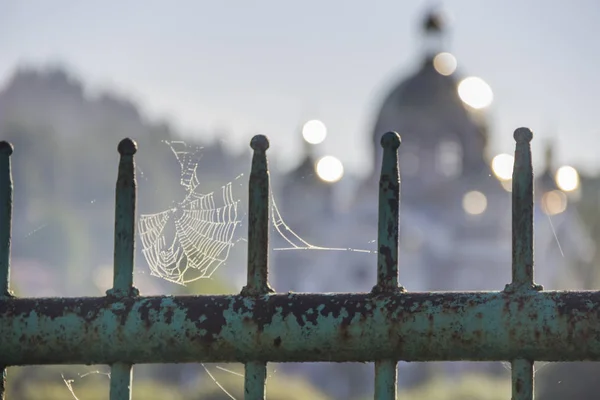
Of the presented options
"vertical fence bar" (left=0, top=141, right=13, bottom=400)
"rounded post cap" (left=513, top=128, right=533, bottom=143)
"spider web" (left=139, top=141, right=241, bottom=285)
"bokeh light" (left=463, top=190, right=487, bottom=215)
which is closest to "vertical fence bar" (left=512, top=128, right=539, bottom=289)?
"rounded post cap" (left=513, top=128, right=533, bottom=143)

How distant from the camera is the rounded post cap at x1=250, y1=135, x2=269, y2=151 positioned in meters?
2.27

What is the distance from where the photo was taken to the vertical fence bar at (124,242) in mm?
2303

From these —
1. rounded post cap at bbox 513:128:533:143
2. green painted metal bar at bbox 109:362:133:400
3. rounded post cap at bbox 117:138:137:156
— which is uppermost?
rounded post cap at bbox 513:128:533:143

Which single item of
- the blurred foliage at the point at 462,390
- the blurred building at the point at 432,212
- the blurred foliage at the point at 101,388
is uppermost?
the blurred building at the point at 432,212

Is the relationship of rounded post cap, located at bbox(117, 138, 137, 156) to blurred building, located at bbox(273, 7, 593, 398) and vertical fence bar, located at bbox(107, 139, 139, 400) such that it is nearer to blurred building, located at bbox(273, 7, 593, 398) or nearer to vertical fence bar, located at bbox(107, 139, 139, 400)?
vertical fence bar, located at bbox(107, 139, 139, 400)

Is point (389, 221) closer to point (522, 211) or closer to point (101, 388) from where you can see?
point (522, 211)

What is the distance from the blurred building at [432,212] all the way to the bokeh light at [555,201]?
0.04 meters

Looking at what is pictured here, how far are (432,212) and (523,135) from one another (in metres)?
40.7

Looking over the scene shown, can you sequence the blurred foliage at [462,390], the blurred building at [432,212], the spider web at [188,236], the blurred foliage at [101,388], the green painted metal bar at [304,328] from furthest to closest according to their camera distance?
1. the blurred building at [432,212]
2. the blurred foliage at [462,390]
3. the blurred foliage at [101,388]
4. the spider web at [188,236]
5. the green painted metal bar at [304,328]

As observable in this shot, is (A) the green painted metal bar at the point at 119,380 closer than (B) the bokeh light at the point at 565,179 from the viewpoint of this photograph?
Yes

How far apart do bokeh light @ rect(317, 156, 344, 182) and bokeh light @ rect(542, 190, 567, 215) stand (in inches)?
284

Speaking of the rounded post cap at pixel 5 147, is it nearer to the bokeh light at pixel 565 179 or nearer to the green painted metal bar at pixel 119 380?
the green painted metal bar at pixel 119 380

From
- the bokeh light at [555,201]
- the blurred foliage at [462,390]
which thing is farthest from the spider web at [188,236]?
the bokeh light at [555,201]

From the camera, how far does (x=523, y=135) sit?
2.26m
